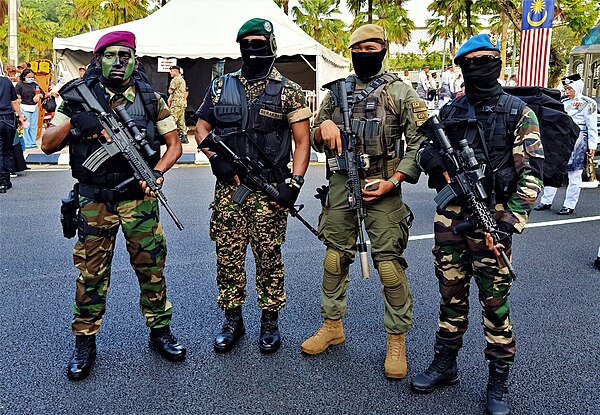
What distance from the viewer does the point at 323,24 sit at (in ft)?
119

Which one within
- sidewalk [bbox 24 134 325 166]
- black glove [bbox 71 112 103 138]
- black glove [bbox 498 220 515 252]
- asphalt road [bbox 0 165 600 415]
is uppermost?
black glove [bbox 71 112 103 138]

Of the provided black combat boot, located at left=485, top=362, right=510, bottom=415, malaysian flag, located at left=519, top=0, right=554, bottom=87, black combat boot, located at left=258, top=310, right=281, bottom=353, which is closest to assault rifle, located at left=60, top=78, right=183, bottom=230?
black combat boot, located at left=258, top=310, right=281, bottom=353

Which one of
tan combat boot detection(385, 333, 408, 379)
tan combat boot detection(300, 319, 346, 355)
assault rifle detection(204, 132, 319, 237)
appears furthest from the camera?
tan combat boot detection(300, 319, 346, 355)

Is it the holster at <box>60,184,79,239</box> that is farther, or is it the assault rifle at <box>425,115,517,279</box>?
the holster at <box>60,184,79,239</box>

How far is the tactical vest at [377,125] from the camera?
3.12m

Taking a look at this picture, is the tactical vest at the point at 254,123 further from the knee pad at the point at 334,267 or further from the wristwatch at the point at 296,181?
the knee pad at the point at 334,267

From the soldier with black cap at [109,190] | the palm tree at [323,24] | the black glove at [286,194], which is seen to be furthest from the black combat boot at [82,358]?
the palm tree at [323,24]

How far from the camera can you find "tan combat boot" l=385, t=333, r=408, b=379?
10.2ft

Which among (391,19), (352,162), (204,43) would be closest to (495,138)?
(352,162)

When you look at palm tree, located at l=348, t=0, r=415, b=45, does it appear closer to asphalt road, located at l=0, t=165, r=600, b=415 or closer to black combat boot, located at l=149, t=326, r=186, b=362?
asphalt road, located at l=0, t=165, r=600, b=415

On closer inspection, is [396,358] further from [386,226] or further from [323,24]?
[323,24]

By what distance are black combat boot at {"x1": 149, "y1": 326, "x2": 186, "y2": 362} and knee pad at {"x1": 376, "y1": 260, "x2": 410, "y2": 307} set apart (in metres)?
1.22

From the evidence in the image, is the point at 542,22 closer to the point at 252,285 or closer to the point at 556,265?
the point at 556,265

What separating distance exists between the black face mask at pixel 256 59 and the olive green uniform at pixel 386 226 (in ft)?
1.30
